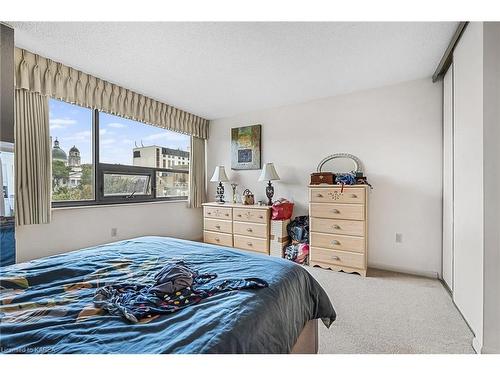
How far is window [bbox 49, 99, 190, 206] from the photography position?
8.70 ft

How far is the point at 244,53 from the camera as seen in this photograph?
7.27 feet

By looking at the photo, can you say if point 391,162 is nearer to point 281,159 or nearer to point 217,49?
point 281,159

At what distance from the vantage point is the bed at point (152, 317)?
728mm

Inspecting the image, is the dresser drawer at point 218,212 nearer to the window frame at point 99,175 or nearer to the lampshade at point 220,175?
the lampshade at point 220,175

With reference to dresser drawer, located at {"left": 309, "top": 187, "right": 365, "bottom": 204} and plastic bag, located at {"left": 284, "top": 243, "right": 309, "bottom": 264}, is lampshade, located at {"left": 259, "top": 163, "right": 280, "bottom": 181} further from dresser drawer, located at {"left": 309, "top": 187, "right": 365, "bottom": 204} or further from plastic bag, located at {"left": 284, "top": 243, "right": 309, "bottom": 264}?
plastic bag, located at {"left": 284, "top": 243, "right": 309, "bottom": 264}

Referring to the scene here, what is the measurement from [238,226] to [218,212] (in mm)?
420

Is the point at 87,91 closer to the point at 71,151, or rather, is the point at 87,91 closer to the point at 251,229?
the point at 71,151

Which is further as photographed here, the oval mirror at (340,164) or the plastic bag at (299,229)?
the plastic bag at (299,229)

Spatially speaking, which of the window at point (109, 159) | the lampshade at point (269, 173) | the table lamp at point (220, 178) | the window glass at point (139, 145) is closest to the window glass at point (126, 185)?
the window at point (109, 159)

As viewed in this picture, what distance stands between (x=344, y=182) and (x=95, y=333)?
2737mm

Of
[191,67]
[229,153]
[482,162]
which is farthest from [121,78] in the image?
[482,162]

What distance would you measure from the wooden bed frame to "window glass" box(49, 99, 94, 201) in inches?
109

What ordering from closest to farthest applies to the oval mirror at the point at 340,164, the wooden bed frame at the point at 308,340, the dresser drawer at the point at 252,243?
the wooden bed frame at the point at 308,340, the oval mirror at the point at 340,164, the dresser drawer at the point at 252,243

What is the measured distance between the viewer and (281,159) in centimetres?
378
